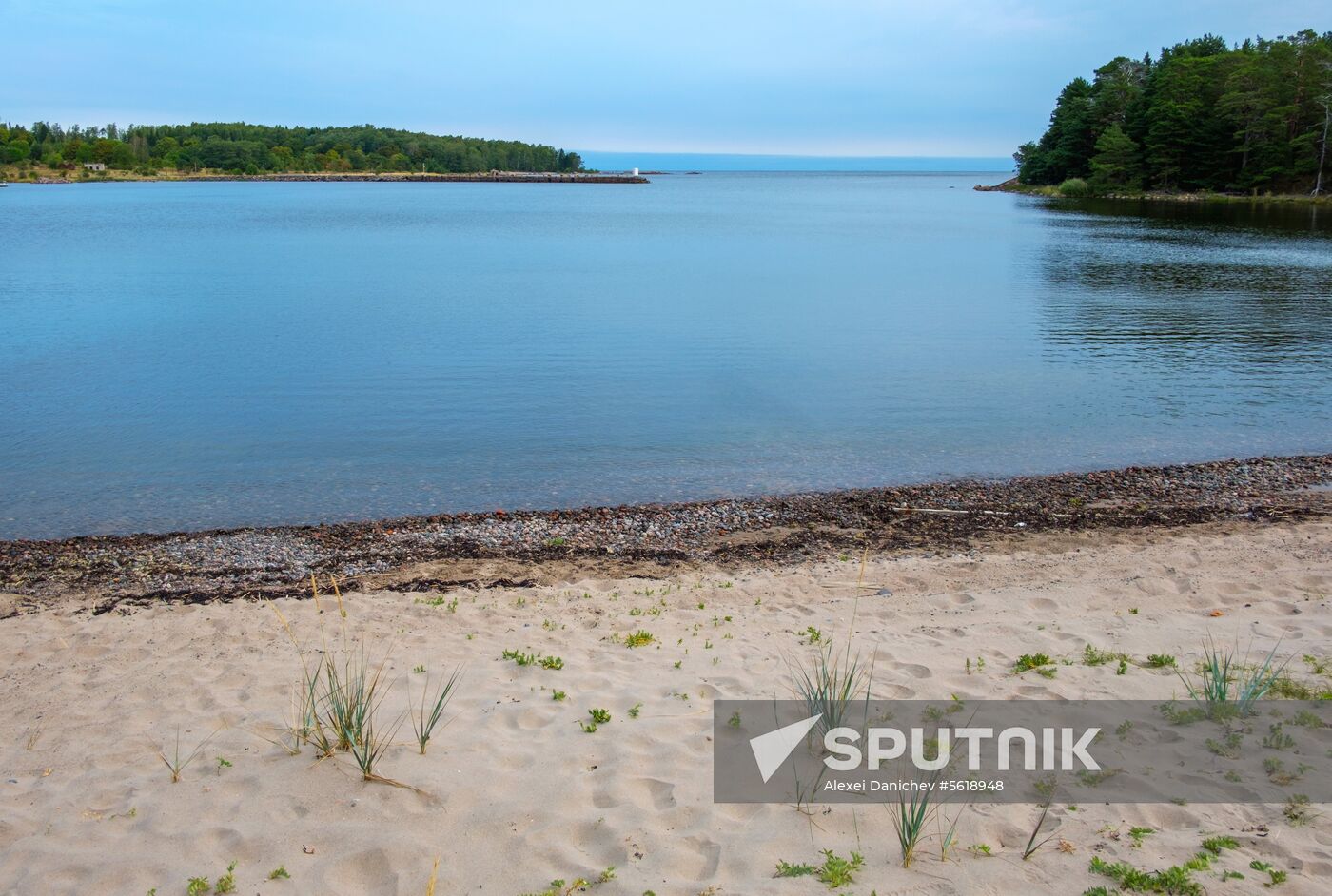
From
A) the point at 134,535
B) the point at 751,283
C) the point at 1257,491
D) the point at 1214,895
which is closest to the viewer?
the point at 1214,895

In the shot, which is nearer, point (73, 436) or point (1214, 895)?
point (1214, 895)

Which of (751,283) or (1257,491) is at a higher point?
(751,283)

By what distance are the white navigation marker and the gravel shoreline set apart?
422cm

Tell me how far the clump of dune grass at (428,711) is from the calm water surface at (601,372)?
20.6ft

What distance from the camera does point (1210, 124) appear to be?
294ft

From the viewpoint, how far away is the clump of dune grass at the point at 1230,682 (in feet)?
18.6

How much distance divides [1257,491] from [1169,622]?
22.1ft

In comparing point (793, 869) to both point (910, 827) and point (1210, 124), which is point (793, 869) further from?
point (1210, 124)

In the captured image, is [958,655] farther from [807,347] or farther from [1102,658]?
[807,347]

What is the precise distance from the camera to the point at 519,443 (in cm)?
1556

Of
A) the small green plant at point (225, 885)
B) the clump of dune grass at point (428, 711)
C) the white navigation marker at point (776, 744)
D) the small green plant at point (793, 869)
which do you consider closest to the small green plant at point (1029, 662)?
the white navigation marker at point (776, 744)

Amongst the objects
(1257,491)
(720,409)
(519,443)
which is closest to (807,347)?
(720,409)

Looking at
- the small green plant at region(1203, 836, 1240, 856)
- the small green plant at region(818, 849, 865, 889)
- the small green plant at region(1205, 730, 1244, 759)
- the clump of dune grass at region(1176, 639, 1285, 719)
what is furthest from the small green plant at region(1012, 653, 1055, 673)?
the small green plant at region(818, 849, 865, 889)

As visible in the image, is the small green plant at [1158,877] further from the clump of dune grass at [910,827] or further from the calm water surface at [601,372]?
the calm water surface at [601,372]
